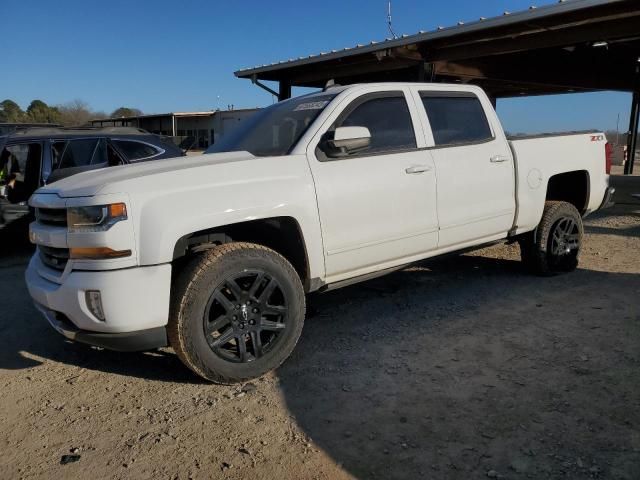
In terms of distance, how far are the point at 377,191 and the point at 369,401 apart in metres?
1.54

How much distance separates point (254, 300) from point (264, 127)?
5.43 ft

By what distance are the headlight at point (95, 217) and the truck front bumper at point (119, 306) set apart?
254 mm

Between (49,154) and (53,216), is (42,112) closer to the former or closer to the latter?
(49,154)

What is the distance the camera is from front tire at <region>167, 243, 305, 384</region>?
10.4ft

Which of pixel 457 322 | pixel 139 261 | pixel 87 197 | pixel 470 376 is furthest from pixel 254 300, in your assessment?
pixel 457 322

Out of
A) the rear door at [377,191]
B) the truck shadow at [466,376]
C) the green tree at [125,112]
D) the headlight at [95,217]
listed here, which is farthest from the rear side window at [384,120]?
the green tree at [125,112]

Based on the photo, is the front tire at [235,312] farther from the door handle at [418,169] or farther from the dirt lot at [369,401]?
the door handle at [418,169]

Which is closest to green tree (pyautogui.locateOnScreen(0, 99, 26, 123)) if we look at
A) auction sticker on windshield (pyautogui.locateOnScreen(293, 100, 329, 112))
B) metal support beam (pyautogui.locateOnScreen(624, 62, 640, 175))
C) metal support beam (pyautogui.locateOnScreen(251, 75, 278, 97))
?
metal support beam (pyautogui.locateOnScreen(251, 75, 278, 97))

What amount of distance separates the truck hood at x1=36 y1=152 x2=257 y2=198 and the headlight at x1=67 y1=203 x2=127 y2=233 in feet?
0.30

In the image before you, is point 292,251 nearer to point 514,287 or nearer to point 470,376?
point 470,376

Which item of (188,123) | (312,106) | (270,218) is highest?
(188,123)

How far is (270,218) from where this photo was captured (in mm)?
3531

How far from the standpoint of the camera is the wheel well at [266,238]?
3.48 metres

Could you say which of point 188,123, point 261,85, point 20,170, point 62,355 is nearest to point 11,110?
point 188,123
